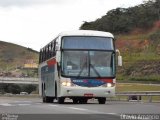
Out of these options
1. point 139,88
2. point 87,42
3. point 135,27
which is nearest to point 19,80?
point 135,27

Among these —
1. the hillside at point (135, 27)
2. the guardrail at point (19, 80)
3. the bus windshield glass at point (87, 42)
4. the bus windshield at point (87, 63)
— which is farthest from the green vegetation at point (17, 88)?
the bus windshield at point (87, 63)

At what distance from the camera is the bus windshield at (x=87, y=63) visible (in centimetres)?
2925

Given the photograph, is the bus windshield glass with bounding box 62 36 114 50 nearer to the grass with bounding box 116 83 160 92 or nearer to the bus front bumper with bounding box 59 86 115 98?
the bus front bumper with bounding box 59 86 115 98

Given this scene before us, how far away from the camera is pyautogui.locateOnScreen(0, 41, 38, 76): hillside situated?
143 m

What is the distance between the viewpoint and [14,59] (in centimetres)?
15062

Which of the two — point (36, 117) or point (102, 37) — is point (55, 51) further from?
point (36, 117)

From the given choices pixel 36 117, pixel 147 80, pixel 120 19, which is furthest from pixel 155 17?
pixel 36 117

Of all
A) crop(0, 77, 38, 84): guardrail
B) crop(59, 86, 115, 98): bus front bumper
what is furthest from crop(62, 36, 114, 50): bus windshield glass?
crop(0, 77, 38, 84): guardrail

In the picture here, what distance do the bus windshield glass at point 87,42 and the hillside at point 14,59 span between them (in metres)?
108

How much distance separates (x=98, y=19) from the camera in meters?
136

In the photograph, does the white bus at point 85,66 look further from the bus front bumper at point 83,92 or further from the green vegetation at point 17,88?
the green vegetation at point 17,88

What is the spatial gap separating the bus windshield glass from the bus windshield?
261 mm

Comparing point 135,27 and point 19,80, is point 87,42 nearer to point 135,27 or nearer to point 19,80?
point 19,80

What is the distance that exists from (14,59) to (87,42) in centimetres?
12184
